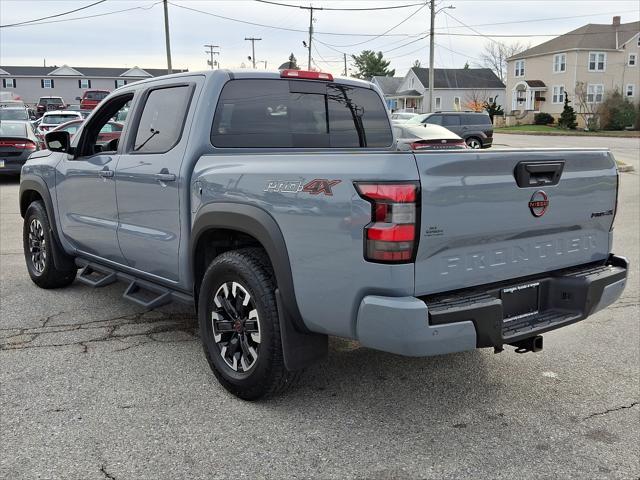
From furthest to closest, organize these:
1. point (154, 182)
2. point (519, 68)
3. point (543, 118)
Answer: point (519, 68) → point (543, 118) → point (154, 182)

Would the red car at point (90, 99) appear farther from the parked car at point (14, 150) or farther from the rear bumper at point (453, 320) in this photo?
the rear bumper at point (453, 320)

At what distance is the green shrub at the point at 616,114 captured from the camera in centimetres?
4841

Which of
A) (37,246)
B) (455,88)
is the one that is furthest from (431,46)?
(455,88)

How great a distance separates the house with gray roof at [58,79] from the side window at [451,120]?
68.4m

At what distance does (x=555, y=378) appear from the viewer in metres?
4.16

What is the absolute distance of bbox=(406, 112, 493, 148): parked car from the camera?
26.2m

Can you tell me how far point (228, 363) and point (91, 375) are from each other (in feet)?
3.25

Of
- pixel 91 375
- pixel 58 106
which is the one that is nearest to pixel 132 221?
pixel 91 375

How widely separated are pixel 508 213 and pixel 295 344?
1.30 metres

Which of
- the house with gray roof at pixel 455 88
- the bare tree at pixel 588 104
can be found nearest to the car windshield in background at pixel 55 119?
the bare tree at pixel 588 104

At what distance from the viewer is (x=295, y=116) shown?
4457 mm

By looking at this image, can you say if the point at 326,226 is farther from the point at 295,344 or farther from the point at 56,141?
the point at 56,141

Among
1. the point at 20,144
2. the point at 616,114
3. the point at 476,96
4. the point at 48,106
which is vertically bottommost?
the point at 20,144

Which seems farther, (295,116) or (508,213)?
(295,116)
